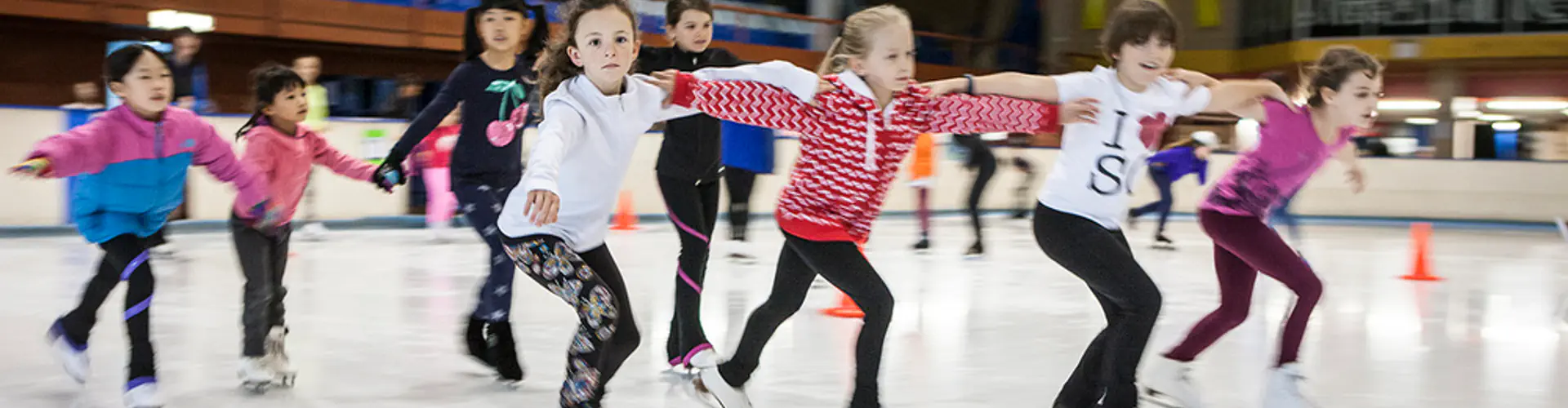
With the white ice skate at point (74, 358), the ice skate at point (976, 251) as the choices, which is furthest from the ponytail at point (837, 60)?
the ice skate at point (976, 251)

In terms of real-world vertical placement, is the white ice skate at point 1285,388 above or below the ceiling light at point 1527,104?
above

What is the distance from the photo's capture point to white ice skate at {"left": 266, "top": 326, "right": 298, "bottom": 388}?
11.9 feet

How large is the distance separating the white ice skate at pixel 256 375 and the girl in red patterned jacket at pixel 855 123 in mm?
1474

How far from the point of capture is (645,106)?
287 cm

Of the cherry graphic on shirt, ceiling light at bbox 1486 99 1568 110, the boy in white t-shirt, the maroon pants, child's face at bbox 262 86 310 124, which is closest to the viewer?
the boy in white t-shirt

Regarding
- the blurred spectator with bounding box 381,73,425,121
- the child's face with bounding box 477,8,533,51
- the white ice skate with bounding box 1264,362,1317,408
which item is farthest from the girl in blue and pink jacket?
the blurred spectator with bounding box 381,73,425,121

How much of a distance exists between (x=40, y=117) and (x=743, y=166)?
6.90 m

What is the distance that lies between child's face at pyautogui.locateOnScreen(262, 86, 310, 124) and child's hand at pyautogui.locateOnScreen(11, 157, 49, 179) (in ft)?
2.45

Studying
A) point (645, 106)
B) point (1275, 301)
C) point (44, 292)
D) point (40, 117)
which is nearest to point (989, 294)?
point (1275, 301)

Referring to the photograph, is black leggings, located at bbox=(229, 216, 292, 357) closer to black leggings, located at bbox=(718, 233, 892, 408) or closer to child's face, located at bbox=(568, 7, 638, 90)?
child's face, located at bbox=(568, 7, 638, 90)

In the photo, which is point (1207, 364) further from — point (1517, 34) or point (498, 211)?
point (1517, 34)

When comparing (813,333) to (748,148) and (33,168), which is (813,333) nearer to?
(748,148)

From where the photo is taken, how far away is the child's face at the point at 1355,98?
10.9 ft

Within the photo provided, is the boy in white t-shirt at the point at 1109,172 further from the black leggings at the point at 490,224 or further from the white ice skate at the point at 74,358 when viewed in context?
the white ice skate at the point at 74,358
